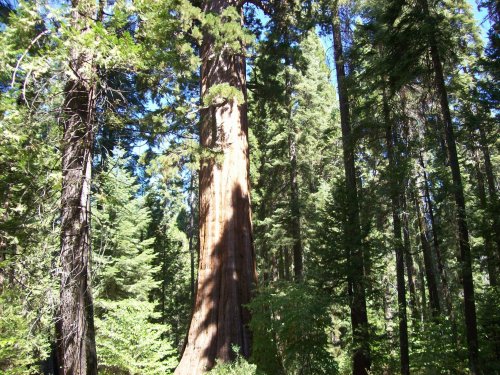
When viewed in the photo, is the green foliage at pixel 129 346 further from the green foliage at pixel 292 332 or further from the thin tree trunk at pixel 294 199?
the green foliage at pixel 292 332

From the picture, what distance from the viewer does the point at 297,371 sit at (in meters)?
6.02

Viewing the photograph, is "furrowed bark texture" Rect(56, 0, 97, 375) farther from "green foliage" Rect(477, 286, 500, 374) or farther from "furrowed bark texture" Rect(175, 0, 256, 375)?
"green foliage" Rect(477, 286, 500, 374)

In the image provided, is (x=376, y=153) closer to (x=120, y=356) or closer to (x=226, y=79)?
(x=226, y=79)

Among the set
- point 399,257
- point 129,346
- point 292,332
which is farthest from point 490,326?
point 129,346

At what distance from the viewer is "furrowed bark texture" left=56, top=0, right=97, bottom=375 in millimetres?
4469

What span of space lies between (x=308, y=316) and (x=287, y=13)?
8571mm

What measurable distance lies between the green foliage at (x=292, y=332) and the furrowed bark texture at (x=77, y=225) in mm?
2654

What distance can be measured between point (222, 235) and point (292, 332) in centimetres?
247

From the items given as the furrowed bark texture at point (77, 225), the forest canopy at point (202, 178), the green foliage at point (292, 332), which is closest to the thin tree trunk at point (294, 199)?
the forest canopy at point (202, 178)

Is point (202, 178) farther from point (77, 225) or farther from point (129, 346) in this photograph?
point (129, 346)

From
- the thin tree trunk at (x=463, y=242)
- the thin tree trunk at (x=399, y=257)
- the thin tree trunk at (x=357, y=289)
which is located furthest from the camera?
the thin tree trunk at (x=399, y=257)

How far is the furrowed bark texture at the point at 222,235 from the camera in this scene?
23.3 ft

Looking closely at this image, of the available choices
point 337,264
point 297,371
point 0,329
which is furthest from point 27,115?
point 337,264

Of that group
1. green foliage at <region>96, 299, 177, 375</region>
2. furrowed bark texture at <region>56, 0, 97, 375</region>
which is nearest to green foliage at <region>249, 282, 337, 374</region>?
furrowed bark texture at <region>56, 0, 97, 375</region>
